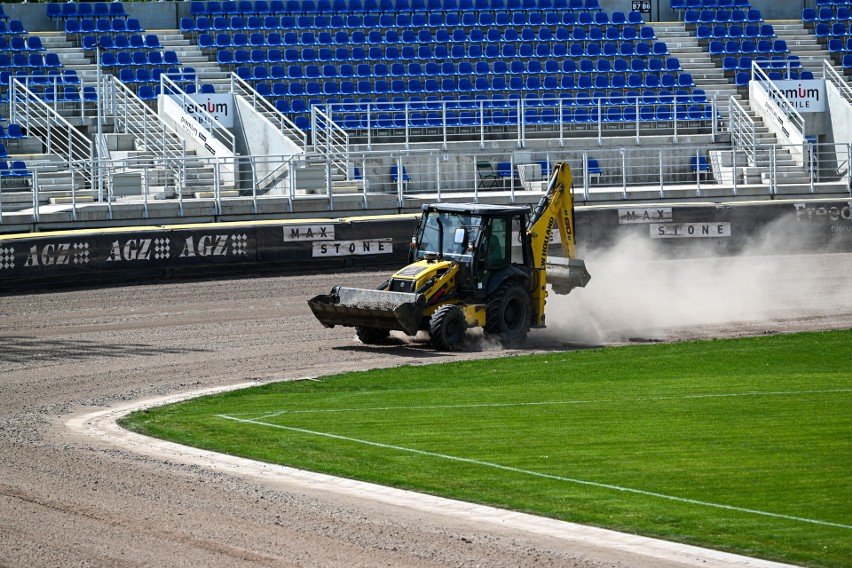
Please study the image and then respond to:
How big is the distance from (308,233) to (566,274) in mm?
8158

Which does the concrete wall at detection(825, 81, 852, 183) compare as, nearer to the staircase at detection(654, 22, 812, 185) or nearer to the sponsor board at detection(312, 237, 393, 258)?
the staircase at detection(654, 22, 812, 185)

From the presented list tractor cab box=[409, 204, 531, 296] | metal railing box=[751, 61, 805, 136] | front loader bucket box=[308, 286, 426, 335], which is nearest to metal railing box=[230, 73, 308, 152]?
metal railing box=[751, 61, 805, 136]

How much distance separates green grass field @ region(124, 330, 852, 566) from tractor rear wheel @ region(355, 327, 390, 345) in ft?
7.73

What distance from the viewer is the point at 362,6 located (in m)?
41.0

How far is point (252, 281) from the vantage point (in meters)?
26.1

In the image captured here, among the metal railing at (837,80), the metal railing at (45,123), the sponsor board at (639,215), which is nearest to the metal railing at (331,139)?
the metal railing at (45,123)

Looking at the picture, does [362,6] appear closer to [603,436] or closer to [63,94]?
[63,94]

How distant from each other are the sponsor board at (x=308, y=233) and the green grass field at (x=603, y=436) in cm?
988

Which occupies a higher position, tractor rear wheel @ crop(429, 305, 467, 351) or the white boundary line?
tractor rear wheel @ crop(429, 305, 467, 351)

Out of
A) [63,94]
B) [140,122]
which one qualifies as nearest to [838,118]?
[140,122]

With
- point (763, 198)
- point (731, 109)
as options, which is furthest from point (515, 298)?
point (731, 109)

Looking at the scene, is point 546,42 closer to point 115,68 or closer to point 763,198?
point 763,198

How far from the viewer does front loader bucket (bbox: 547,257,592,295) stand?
20.8m

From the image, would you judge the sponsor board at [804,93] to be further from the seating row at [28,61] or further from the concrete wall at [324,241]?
the seating row at [28,61]
